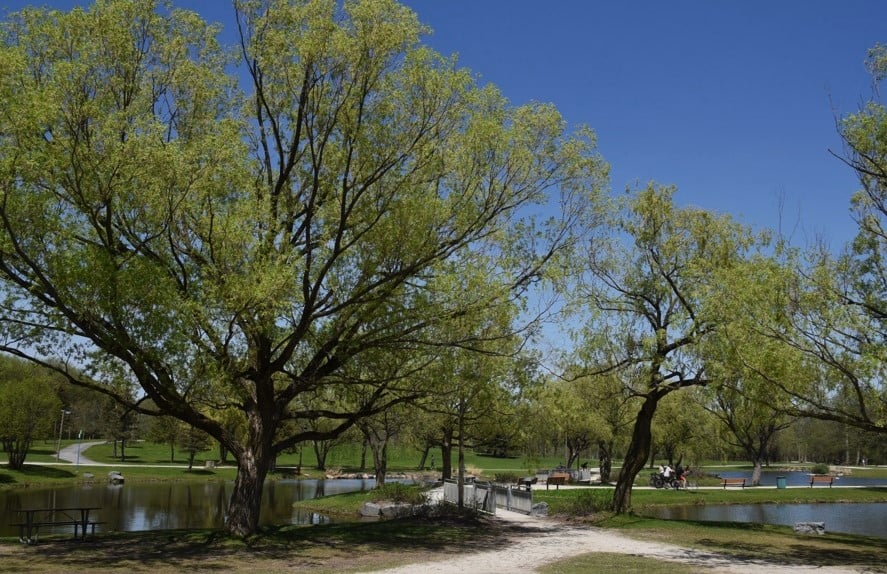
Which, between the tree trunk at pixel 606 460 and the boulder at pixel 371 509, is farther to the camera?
the tree trunk at pixel 606 460

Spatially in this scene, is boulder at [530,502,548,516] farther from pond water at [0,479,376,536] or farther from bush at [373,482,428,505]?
pond water at [0,479,376,536]

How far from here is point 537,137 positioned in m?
17.1

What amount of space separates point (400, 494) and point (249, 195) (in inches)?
582

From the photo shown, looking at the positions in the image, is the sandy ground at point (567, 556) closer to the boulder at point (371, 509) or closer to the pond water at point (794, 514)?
the boulder at point (371, 509)

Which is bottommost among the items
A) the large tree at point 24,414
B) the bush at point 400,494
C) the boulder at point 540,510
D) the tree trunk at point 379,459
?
the boulder at point 540,510

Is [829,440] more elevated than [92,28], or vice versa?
[92,28]

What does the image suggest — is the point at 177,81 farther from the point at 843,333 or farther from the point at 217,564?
the point at 843,333

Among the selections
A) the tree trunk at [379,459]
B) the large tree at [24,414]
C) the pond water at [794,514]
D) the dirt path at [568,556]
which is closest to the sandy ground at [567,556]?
the dirt path at [568,556]

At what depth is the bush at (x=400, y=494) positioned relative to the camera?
25416mm

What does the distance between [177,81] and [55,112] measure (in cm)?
387

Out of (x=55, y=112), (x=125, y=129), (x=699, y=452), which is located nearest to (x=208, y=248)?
(x=125, y=129)

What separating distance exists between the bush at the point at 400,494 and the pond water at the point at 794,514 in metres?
10.8

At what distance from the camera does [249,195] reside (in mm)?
16406

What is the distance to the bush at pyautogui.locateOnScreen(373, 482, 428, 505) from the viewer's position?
25416 millimetres
